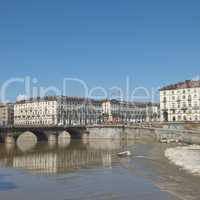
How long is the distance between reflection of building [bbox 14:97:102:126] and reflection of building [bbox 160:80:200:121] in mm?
50625

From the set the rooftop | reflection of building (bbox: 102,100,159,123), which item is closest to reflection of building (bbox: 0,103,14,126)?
reflection of building (bbox: 102,100,159,123)

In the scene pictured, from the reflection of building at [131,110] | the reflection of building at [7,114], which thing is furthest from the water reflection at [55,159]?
the reflection of building at [7,114]

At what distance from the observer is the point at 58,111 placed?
6506 inches

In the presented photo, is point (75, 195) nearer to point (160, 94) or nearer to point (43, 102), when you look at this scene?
point (160, 94)

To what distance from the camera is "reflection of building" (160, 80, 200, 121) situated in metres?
113

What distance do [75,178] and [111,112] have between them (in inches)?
5898

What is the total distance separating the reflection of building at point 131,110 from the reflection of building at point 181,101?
61080 millimetres

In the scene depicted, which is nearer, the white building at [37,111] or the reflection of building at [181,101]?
the reflection of building at [181,101]

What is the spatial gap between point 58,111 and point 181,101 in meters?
64.3

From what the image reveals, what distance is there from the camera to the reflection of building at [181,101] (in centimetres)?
11269

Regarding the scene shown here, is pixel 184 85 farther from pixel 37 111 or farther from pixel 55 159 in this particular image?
pixel 37 111

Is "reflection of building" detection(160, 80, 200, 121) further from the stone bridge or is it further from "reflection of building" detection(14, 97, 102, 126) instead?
"reflection of building" detection(14, 97, 102, 126)

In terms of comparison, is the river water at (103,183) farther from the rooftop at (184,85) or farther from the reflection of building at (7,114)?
the reflection of building at (7,114)

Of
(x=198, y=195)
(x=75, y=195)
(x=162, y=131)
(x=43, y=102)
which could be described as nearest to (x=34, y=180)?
(x=75, y=195)
